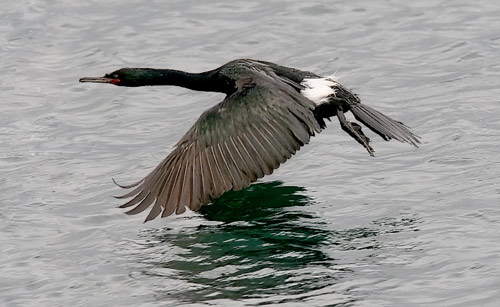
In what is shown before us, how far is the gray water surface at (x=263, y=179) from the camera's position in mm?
7621

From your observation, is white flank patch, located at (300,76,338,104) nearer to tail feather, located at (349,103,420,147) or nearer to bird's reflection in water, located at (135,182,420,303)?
tail feather, located at (349,103,420,147)

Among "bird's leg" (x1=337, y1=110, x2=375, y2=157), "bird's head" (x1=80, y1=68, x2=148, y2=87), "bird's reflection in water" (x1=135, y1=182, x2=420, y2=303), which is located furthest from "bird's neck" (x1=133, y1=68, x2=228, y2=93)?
"bird's leg" (x1=337, y1=110, x2=375, y2=157)

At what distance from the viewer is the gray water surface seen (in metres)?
7.62

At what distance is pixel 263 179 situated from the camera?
32.7 ft

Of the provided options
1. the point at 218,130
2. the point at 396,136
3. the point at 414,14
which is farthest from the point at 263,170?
the point at 414,14

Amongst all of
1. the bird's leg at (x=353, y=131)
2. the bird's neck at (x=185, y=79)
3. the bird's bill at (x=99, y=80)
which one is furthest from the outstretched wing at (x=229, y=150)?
the bird's bill at (x=99, y=80)

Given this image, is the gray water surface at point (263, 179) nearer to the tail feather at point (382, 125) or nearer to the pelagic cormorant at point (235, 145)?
the tail feather at point (382, 125)

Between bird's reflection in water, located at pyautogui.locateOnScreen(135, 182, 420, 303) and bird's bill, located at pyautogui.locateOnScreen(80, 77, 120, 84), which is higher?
bird's bill, located at pyautogui.locateOnScreen(80, 77, 120, 84)

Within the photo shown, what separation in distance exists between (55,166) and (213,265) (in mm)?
3014

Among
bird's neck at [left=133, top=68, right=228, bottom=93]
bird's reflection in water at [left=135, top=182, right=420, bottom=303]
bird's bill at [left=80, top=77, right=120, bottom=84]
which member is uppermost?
bird's bill at [left=80, top=77, right=120, bottom=84]

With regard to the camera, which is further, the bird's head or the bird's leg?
the bird's head

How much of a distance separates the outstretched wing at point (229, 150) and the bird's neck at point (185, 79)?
48.1 inches

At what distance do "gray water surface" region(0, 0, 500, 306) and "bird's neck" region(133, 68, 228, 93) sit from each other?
2.52 feet

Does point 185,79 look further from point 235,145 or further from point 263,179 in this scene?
point 235,145
